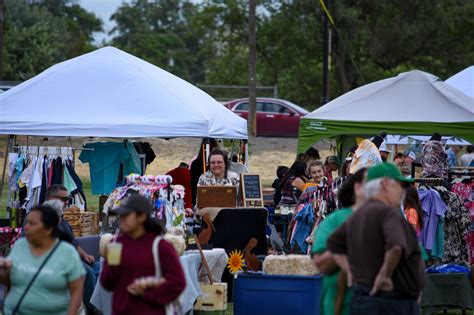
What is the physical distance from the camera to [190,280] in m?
10.1

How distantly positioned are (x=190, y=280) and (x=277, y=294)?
90 centimetres

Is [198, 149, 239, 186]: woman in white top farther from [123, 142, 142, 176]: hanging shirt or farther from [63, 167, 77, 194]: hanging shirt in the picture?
[123, 142, 142, 176]: hanging shirt

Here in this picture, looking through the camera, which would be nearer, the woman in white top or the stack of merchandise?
the stack of merchandise

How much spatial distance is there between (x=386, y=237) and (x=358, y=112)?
30.7ft

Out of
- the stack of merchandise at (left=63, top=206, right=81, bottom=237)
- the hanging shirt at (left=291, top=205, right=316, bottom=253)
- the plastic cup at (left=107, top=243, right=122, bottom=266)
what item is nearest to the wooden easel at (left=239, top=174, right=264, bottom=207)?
the hanging shirt at (left=291, top=205, right=316, bottom=253)

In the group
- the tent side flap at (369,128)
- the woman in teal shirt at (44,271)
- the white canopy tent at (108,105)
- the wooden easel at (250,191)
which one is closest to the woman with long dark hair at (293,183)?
the wooden easel at (250,191)

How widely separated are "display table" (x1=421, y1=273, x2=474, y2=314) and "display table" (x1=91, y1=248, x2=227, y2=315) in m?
2.28

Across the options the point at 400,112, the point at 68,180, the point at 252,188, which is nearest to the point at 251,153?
the point at 400,112

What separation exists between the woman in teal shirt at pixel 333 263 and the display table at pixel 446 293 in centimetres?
467

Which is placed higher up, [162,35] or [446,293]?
[162,35]

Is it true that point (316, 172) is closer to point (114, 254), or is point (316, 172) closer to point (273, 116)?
point (114, 254)

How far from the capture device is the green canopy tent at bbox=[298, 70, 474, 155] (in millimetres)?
15156

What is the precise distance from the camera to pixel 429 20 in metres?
40.1

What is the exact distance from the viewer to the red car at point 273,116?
120 ft
